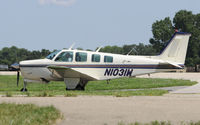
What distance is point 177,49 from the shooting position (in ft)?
70.2

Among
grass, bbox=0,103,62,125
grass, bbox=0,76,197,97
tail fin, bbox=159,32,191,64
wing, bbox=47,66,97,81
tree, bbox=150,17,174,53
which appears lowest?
grass, bbox=0,76,197,97

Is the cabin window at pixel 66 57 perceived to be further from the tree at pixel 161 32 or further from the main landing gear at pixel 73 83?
the tree at pixel 161 32

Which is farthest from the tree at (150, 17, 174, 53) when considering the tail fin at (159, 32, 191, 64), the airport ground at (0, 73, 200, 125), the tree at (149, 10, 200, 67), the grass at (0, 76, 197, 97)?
the airport ground at (0, 73, 200, 125)

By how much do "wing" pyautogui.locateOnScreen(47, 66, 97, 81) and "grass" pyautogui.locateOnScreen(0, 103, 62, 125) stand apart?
29.1ft

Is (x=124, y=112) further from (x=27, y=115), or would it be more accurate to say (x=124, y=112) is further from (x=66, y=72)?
(x=66, y=72)

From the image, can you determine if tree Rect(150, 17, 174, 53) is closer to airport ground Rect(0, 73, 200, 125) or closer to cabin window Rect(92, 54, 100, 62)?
cabin window Rect(92, 54, 100, 62)

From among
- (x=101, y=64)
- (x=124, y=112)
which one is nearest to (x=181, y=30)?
(x=101, y=64)

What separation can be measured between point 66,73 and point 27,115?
11.3 meters

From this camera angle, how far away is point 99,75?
20984 mm

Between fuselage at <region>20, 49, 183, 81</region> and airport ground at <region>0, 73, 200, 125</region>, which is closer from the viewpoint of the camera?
airport ground at <region>0, 73, 200, 125</region>

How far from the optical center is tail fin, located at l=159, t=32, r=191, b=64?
2130cm

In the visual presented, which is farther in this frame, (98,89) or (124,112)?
(98,89)

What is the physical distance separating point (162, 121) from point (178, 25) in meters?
83.0

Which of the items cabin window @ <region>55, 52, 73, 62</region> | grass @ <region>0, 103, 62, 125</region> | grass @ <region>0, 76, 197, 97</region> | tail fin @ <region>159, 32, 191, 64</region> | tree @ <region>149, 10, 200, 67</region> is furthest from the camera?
tree @ <region>149, 10, 200, 67</region>
